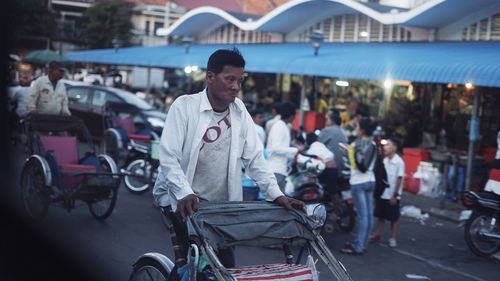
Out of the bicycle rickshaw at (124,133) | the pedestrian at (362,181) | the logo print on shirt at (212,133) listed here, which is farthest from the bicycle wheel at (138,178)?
the logo print on shirt at (212,133)

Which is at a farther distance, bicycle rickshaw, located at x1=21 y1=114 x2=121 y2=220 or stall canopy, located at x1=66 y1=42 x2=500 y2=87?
stall canopy, located at x1=66 y1=42 x2=500 y2=87

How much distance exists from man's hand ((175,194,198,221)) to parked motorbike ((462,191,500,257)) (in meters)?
5.91

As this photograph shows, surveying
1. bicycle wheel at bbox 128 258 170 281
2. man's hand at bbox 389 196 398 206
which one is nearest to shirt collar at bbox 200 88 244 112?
bicycle wheel at bbox 128 258 170 281

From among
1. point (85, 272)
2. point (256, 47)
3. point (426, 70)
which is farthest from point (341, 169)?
point (256, 47)

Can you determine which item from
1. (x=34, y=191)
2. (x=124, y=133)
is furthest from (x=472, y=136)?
(x=34, y=191)

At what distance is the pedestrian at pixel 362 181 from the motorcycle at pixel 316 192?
0.65 metres

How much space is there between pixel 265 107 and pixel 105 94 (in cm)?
687

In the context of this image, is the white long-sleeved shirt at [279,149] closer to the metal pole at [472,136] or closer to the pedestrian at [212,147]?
the pedestrian at [212,147]

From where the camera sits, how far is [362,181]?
8.29 metres

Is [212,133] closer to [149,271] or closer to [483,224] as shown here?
[149,271]

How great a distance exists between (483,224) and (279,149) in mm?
2974

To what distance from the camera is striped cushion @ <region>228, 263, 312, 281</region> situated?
360 cm

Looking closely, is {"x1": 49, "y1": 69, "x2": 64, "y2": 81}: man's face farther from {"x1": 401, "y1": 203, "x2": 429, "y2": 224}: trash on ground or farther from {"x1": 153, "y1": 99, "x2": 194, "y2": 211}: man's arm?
{"x1": 153, "y1": 99, "x2": 194, "y2": 211}: man's arm

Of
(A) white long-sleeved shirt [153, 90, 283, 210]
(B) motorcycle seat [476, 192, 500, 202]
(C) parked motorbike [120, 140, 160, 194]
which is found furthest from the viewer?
(C) parked motorbike [120, 140, 160, 194]
